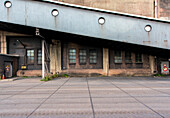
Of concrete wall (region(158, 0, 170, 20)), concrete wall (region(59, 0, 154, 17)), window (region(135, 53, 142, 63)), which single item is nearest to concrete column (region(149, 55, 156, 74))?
window (region(135, 53, 142, 63))

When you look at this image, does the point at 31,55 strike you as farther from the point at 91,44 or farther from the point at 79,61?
the point at 91,44

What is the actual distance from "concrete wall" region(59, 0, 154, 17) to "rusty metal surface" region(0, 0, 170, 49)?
5.07m

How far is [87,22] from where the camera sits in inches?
552

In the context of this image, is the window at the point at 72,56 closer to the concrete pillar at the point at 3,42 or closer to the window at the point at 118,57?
the window at the point at 118,57

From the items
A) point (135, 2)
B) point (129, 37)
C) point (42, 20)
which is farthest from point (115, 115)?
point (135, 2)

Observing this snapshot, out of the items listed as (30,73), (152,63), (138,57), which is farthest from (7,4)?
(152,63)

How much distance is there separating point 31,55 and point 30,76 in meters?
3.11

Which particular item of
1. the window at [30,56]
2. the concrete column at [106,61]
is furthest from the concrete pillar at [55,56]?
the concrete column at [106,61]

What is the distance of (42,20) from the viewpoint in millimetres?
13539

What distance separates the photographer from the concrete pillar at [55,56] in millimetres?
17938

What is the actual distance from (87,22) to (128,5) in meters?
8.35

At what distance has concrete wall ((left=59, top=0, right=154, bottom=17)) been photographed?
18.3m

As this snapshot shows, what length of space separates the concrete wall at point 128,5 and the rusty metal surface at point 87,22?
16.6ft

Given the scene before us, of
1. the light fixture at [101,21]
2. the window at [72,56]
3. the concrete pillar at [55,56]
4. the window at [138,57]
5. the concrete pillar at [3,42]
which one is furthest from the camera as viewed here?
the window at [138,57]
